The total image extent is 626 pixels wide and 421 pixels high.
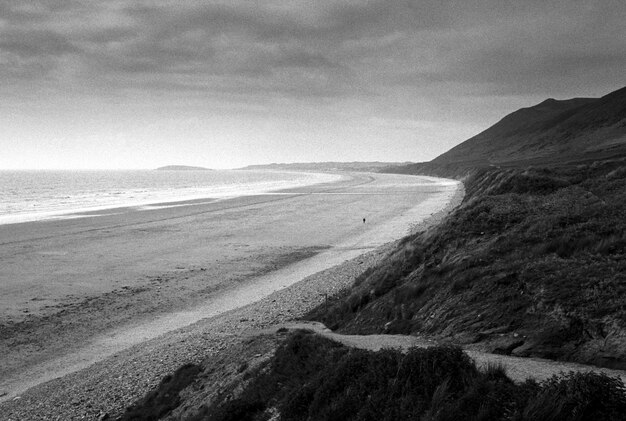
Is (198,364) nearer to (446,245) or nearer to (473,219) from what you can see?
(446,245)

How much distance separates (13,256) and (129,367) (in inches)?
1127

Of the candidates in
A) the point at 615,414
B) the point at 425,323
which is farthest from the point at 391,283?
the point at 615,414

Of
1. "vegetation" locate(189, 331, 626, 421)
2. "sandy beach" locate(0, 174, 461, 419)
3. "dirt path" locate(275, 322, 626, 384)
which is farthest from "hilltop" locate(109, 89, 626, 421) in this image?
"sandy beach" locate(0, 174, 461, 419)

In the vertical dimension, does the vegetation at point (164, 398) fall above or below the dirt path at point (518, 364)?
below

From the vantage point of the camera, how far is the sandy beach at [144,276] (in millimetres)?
20703

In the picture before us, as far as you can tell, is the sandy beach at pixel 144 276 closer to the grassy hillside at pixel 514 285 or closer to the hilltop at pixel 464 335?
the hilltop at pixel 464 335

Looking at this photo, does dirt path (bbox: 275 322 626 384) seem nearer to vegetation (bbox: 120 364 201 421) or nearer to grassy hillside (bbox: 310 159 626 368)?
grassy hillside (bbox: 310 159 626 368)

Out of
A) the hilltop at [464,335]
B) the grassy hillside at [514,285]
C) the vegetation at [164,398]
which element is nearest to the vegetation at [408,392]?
the hilltop at [464,335]

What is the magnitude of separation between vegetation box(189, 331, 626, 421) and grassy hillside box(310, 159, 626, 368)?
275 centimetres

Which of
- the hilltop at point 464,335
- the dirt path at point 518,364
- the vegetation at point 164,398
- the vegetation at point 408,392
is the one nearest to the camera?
the vegetation at point 408,392

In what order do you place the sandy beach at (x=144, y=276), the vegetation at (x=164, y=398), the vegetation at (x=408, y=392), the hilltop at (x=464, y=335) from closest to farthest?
the vegetation at (x=408, y=392), the hilltop at (x=464, y=335), the vegetation at (x=164, y=398), the sandy beach at (x=144, y=276)

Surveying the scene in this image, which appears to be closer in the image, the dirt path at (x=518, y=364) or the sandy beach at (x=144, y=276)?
the dirt path at (x=518, y=364)

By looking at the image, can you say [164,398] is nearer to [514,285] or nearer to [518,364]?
[518,364]

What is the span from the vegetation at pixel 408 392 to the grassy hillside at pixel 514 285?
275 centimetres
